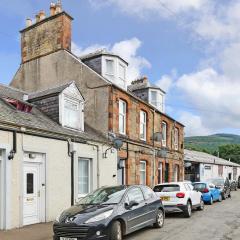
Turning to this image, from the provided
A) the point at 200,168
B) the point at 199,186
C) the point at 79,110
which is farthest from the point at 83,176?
the point at 200,168

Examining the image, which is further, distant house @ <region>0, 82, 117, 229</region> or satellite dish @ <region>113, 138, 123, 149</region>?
satellite dish @ <region>113, 138, 123, 149</region>

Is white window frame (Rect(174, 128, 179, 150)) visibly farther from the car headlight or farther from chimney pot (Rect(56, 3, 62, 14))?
the car headlight

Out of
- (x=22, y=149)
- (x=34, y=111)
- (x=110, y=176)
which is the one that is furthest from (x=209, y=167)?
(x=22, y=149)

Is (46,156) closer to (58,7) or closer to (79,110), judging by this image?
(79,110)

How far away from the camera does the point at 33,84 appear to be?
76.3 ft

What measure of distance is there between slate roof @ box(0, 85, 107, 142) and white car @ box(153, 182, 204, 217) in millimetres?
3968

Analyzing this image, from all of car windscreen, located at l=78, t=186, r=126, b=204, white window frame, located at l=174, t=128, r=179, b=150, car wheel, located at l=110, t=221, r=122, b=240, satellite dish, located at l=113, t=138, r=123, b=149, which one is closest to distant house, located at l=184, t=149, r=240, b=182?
white window frame, located at l=174, t=128, r=179, b=150

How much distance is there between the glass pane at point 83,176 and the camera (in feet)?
59.4

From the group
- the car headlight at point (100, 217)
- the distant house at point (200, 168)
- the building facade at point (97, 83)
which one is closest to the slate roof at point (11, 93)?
the building facade at point (97, 83)

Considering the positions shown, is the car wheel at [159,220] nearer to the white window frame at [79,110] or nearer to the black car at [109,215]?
the black car at [109,215]

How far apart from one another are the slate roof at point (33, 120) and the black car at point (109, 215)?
142 inches

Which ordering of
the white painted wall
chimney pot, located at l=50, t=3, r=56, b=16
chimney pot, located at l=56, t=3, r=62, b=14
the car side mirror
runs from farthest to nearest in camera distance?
1. chimney pot, located at l=50, t=3, r=56, b=16
2. chimney pot, located at l=56, t=3, r=62, b=14
3. the white painted wall
4. the car side mirror

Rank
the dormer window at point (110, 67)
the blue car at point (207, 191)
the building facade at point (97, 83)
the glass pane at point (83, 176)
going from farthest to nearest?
the blue car at point (207, 191), the dormer window at point (110, 67), the building facade at point (97, 83), the glass pane at point (83, 176)

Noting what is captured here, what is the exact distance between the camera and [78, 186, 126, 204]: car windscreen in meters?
11.8
